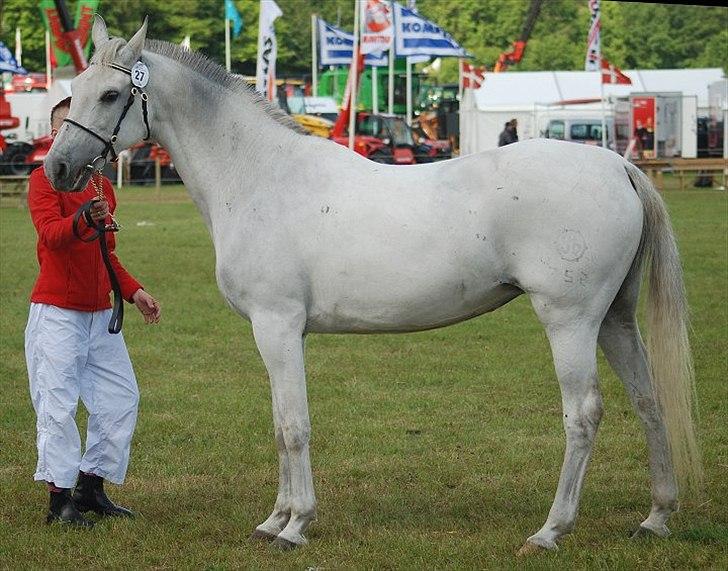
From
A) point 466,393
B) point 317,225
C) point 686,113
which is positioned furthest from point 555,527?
point 686,113

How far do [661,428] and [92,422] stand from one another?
9.81 ft

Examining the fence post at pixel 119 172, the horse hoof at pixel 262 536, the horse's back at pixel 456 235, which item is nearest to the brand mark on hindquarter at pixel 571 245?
the horse's back at pixel 456 235

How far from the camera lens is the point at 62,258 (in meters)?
6.34

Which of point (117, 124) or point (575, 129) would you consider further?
point (575, 129)

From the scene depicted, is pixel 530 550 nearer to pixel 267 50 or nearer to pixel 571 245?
pixel 571 245

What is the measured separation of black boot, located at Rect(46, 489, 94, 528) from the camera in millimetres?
6355

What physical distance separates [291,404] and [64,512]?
1440 millimetres

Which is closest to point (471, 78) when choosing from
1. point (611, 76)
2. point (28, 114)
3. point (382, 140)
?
point (382, 140)

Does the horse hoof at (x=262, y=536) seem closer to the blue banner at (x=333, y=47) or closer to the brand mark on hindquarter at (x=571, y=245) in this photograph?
the brand mark on hindquarter at (x=571, y=245)

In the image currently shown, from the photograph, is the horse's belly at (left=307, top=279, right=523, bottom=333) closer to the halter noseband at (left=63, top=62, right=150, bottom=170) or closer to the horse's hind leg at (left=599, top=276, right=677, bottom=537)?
the horse's hind leg at (left=599, top=276, right=677, bottom=537)

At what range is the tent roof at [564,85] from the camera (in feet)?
144

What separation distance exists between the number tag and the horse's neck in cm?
14

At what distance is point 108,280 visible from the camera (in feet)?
21.6

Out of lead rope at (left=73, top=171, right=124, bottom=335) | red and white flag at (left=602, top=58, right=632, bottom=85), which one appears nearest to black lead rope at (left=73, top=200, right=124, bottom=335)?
lead rope at (left=73, top=171, right=124, bottom=335)
